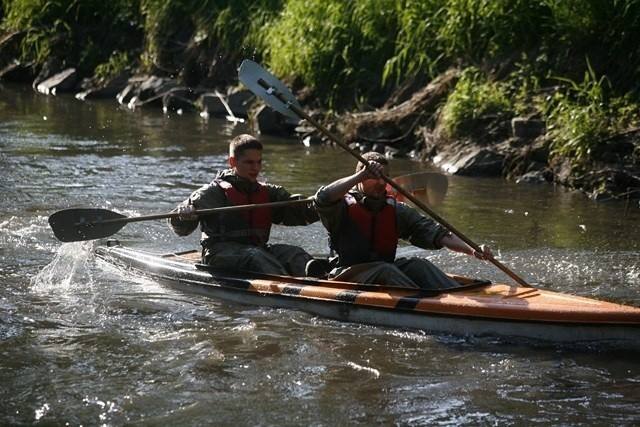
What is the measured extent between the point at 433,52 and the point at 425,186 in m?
5.99

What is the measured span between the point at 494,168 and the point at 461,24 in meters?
1.77

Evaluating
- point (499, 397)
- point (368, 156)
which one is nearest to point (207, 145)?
point (368, 156)

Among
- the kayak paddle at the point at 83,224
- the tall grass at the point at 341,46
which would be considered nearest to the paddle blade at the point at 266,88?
the kayak paddle at the point at 83,224

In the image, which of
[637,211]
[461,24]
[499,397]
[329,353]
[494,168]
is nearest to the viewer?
[499,397]

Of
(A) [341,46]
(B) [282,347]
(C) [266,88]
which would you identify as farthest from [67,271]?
(A) [341,46]

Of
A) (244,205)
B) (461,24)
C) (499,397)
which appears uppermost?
(461,24)

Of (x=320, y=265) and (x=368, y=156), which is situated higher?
(x=368, y=156)

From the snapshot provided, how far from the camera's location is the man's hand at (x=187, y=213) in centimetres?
702

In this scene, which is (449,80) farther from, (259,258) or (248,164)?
(259,258)

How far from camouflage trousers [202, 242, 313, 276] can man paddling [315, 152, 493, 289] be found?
45 centimetres

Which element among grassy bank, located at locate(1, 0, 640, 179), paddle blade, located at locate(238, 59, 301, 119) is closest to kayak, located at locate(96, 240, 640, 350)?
paddle blade, located at locate(238, 59, 301, 119)

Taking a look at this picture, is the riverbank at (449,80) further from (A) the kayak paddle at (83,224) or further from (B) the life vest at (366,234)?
(A) the kayak paddle at (83,224)

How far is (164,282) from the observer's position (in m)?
7.55

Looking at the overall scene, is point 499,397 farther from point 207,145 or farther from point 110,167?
point 207,145
